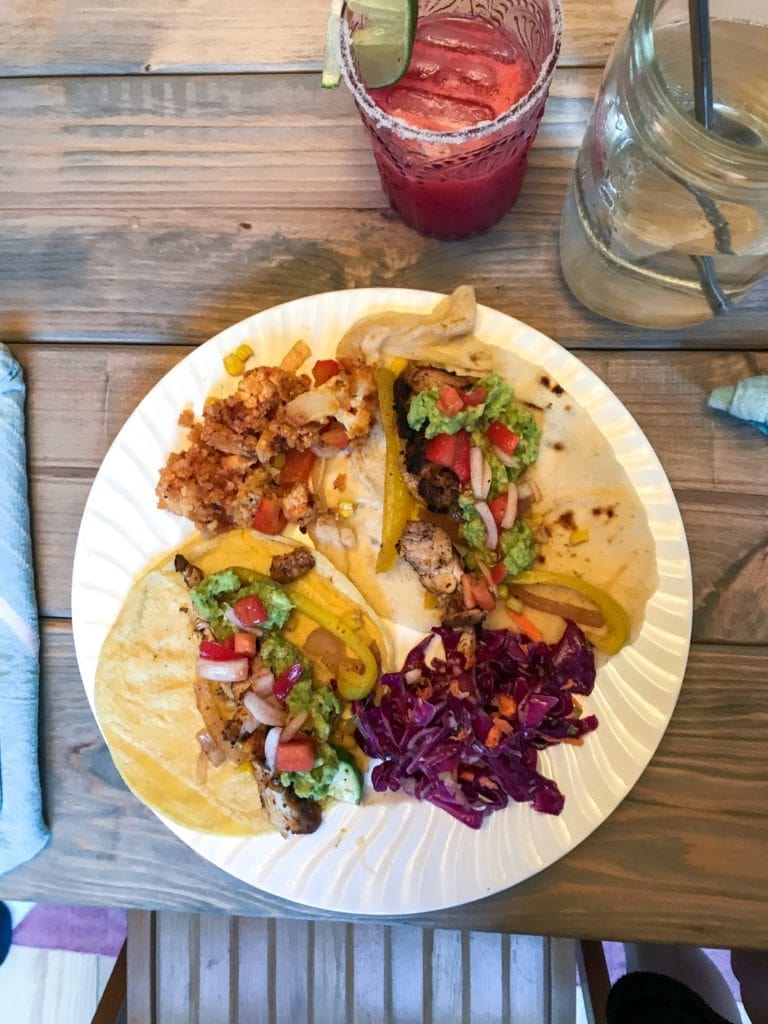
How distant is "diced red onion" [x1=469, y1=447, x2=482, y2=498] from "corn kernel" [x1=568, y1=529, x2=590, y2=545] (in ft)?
0.71

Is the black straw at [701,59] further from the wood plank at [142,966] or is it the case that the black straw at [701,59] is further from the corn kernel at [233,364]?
the wood plank at [142,966]

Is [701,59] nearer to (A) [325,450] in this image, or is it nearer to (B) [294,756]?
(A) [325,450]

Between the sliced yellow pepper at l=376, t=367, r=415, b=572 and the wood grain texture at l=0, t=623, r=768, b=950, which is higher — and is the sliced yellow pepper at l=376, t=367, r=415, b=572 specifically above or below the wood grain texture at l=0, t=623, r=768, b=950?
above

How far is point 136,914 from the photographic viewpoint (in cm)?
185

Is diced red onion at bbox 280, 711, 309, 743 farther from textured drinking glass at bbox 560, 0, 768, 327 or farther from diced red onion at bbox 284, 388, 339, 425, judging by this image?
textured drinking glass at bbox 560, 0, 768, 327

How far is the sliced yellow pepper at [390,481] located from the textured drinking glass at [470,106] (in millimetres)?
382

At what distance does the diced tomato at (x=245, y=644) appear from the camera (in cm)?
158

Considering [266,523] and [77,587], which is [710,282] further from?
[77,587]

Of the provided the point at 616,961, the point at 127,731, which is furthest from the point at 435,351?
the point at 616,961

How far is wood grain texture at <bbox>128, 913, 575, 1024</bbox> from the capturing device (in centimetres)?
181

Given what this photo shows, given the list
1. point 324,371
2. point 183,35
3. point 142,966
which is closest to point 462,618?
point 324,371

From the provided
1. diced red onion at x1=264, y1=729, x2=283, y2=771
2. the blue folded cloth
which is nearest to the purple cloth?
the blue folded cloth

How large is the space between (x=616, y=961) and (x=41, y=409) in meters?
2.39

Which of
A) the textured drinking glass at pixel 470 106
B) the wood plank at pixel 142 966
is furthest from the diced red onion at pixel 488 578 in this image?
the wood plank at pixel 142 966
